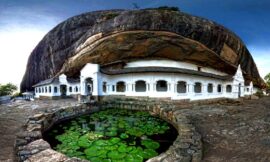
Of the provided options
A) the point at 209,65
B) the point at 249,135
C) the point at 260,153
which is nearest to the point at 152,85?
the point at 209,65

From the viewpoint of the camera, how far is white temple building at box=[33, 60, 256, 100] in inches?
781

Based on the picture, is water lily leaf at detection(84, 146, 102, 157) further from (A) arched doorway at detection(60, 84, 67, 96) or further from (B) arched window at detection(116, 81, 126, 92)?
(A) arched doorway at detection(60, 84, 67, 96)

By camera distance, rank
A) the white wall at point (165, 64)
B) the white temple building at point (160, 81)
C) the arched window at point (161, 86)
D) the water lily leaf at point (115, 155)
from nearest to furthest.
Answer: the water lily leaf at point (115, 155)
the white temple building at point (160, 81)
the arched window at point (161, 86)
the white wall at point (165, 64)

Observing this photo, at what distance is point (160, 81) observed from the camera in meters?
21.9

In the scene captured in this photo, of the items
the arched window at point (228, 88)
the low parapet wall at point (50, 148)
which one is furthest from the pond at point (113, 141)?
the arched window at point (228, 88)

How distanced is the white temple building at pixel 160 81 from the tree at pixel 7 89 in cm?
4084

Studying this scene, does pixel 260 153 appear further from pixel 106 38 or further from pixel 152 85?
pixel 106 38

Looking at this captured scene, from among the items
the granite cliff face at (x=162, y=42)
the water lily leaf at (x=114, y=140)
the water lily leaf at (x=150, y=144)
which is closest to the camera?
the water lily leaf at (x=150, y=144)

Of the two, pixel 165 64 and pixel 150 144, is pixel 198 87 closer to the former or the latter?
pixel 165 64

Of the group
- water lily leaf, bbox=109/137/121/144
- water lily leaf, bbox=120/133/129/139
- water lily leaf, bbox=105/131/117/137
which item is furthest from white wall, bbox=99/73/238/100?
water lily leaf, bbox=109/137/121/144

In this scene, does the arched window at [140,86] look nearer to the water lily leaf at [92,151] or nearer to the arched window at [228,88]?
the arched window at [228,88]

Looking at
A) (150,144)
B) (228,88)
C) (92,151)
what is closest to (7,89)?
(228,88)

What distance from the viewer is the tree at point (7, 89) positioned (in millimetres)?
52081

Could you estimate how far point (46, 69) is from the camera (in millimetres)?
34281
